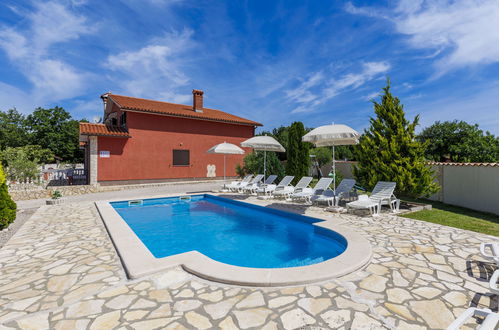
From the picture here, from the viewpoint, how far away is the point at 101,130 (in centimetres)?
1527

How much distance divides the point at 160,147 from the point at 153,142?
0.59 meters

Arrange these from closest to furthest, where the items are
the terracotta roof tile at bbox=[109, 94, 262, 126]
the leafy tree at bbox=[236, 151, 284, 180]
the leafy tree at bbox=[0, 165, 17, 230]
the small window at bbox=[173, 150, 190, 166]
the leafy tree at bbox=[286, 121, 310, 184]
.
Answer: the leafy tree at bbox=[0, 165, 17, 230], the leafy tree at bbox=[286, 121, 310, 184], the leafy tree at bbox=[236, 151, 284, 180], the terracotta roof tile at bbox=[109, 94, 262, 126], the small window at bbox=[173, 150, 190, 166]

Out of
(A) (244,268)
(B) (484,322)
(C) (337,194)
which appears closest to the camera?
(B) (484,322)

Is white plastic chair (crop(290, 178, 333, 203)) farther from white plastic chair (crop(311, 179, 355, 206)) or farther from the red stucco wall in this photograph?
the red stucco wall

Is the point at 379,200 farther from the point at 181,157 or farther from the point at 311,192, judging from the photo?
the point at 181,157

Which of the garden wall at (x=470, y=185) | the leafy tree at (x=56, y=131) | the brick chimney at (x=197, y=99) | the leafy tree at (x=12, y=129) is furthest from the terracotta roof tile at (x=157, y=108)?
the leafy tree at (x=12, y=129)

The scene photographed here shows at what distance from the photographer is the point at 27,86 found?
2761 centimetres

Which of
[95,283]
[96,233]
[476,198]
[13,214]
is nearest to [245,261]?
[95,283]

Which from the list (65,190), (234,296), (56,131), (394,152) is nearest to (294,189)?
(394,152)

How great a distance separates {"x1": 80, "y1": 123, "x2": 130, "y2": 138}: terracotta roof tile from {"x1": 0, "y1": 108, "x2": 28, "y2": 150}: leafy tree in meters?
32.9

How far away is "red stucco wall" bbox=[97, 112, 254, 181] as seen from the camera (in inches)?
623

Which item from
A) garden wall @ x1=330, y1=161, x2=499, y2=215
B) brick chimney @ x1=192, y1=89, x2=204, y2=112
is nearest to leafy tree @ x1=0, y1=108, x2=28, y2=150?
brick chimney @ x1=192, y1=89, x2=204, y2=112

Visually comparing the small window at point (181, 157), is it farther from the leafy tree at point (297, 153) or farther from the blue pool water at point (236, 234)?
the leafy tree at point (297, 153)

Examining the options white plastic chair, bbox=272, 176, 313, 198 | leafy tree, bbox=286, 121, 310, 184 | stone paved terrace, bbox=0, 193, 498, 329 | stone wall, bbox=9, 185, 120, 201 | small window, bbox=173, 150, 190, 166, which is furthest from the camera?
small window, bbox=173, 150, 190, 166
